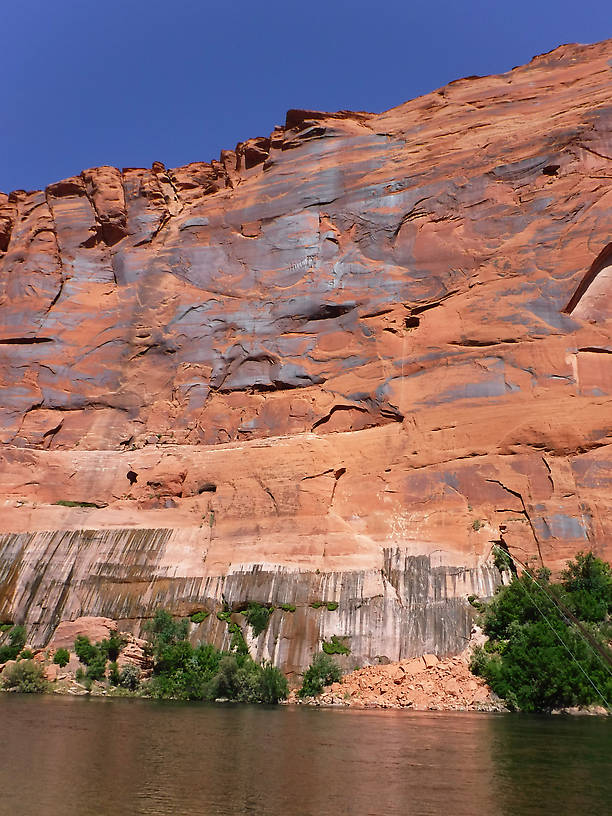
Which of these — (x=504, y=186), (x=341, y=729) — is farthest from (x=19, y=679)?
(x=504, y=186)

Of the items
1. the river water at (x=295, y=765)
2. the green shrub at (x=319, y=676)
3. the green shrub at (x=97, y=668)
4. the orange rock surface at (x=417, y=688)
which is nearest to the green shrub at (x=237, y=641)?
the green shrub at (x=319, y=676)

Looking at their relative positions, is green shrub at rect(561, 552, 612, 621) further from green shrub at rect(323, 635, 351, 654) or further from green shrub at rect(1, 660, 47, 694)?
green shrub at rect(1, 660, 47, 694)

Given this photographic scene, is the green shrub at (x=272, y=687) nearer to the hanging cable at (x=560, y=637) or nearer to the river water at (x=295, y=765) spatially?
the river water at (x=295, y=765)

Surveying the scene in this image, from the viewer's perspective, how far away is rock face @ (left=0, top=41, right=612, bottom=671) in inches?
1123

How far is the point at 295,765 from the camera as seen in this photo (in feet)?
40.9

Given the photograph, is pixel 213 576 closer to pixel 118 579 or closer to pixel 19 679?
pixel 118 579

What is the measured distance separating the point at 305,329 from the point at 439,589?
16.7 m

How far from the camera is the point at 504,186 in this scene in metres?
36.7

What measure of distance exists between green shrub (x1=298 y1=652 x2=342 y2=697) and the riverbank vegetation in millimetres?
4776

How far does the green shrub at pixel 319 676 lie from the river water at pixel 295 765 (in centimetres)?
497

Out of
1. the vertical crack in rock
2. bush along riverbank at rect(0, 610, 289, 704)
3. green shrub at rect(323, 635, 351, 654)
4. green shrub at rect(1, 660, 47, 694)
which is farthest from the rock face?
green shrub at rect(1, 660, 47, 694)

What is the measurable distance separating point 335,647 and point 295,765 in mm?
13957

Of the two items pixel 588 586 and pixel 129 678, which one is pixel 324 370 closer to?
pixel 588 586

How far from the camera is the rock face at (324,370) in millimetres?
28516
